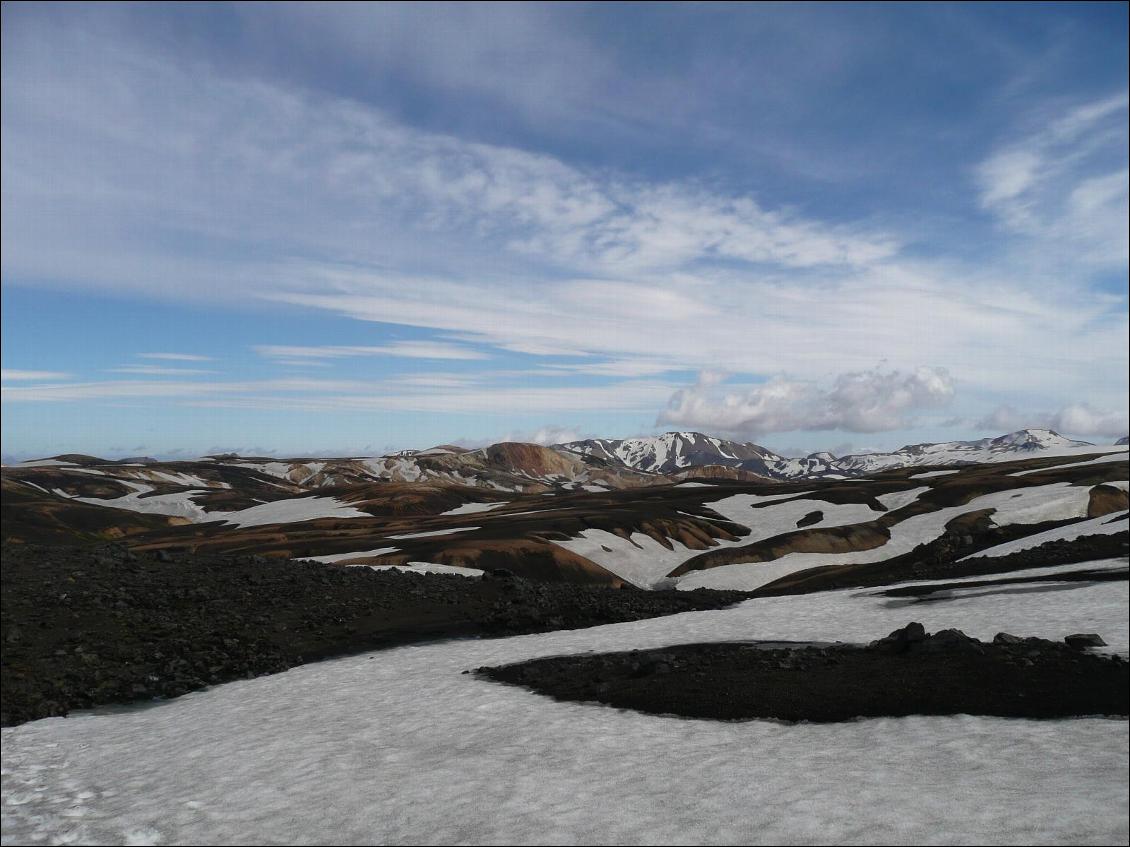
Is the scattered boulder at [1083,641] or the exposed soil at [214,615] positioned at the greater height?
the scattered boulder at [1083,641]

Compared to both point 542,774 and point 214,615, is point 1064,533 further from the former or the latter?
point 214,615

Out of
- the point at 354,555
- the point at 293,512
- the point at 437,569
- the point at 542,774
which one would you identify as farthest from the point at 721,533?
the point at 542,774

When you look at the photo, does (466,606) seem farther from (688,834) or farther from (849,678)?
(688,834)

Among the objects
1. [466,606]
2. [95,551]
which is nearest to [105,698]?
[466,606]

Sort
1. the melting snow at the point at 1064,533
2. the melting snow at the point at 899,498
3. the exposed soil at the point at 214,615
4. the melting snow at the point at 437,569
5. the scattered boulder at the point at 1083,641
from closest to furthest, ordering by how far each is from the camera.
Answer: the scattered boulder at the point at 1083,641 < the exposed soil at the point at 214,615 < the melting snow at the point at 1064,533 < the melting snow at the point at 437,569 < the melting snow at the point at 899,498

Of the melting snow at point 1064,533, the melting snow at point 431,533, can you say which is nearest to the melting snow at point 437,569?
the melting snow at point 431,533

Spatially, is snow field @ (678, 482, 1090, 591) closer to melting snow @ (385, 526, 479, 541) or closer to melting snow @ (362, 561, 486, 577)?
melting snow @ (362, 561, 486, 577)

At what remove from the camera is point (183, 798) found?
47.6 ft

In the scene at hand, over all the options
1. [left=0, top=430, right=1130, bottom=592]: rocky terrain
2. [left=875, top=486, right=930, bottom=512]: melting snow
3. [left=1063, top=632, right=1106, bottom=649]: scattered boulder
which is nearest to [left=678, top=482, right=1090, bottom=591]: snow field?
[left=0, top=430, right=1130, bottom=592]: rocky terrain

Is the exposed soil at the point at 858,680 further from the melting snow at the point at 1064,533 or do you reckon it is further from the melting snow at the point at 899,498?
the melting snow at the point at 899,498

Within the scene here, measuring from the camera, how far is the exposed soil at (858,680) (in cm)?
1568

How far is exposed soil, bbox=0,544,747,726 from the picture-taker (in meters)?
26.5

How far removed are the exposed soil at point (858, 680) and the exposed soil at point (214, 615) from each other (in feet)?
35.0

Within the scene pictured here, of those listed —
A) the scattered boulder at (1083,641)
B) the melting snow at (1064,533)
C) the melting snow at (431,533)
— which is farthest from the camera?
the melting snow at (431,533)
